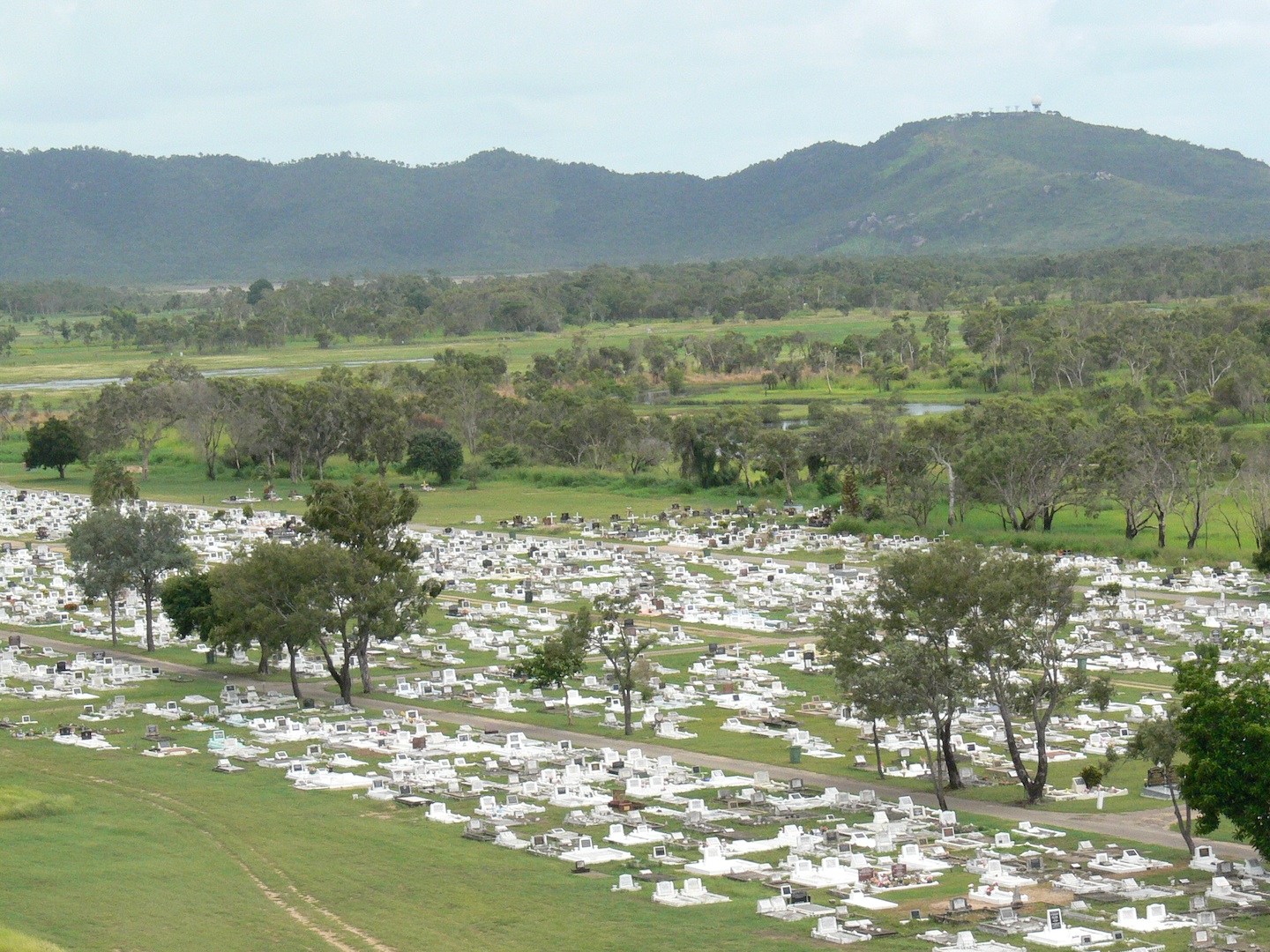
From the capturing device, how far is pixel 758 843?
27859mm

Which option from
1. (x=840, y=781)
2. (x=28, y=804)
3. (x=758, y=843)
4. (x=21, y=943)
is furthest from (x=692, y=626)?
(x=21, y=943)

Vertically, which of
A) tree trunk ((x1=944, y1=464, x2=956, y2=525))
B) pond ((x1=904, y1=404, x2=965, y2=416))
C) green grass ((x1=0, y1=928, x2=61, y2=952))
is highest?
pond ((x1=904, y1=404, x2=965, y2=416))

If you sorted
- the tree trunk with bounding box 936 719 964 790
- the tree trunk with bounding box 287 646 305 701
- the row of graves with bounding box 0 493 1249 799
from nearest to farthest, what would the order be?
the tree trunk with bounding box 936 719 964 790, the row of graves with bounding box 0 493 1249 799, the tree trunk with bounding box 287 646 305 701

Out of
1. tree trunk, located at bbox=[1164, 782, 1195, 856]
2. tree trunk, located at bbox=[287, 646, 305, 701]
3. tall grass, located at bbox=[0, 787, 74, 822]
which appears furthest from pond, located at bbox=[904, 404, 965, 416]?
tall grass, located at bbox=[0, 787, 74, 822]

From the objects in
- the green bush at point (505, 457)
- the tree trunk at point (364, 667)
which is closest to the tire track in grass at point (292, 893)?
the tree trunk at point (364, 667)

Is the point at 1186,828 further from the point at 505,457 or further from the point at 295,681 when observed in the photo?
the point at 505,457

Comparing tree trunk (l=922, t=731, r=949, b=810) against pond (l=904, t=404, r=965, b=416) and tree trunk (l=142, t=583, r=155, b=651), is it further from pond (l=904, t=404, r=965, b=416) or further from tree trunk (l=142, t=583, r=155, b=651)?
pond (l=904, t=404, r=965, b=416)

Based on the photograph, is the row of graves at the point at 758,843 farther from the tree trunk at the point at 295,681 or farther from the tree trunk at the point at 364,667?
the tree trunk at the point at 364,667

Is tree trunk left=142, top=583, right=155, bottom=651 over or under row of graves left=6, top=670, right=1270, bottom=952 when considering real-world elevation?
over

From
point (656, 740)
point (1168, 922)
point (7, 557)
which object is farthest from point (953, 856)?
point (7, 557)

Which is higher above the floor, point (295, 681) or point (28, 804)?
point (295, 681)

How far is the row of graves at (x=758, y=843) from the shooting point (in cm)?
2331

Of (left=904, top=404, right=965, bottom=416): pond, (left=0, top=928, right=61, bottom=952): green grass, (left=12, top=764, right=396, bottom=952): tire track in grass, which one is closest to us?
(left=0, top=928, right=61, bottom=952): green grass

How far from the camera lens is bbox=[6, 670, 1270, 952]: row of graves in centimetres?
2331
